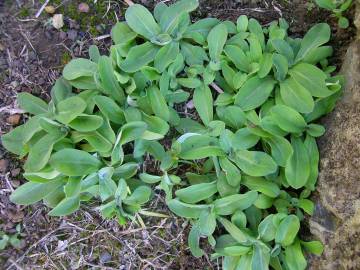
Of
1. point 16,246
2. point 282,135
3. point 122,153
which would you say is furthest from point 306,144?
point 16,246

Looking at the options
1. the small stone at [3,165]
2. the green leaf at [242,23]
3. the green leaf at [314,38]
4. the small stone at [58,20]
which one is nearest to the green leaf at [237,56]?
the green leaf at [242,23]

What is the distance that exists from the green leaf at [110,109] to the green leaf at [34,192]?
0.40 m

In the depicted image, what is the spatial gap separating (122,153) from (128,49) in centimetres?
53

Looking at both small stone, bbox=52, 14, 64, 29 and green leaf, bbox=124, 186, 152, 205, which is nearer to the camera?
green leaf, bbox=124, 186, 152, 205

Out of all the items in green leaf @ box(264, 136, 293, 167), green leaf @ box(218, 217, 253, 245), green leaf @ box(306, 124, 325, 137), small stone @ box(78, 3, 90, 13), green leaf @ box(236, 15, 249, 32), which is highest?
green leaf @ box(236, 15, 249, 32)

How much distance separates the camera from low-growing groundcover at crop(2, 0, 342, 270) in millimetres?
2379

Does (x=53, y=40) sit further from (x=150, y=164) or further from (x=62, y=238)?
(x=62, y=238)

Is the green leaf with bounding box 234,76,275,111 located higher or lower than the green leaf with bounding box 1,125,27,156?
higher

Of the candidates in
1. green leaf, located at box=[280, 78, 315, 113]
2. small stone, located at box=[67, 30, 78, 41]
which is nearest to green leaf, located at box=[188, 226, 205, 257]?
green leaf, located at box=[280, 78, 315, 113]

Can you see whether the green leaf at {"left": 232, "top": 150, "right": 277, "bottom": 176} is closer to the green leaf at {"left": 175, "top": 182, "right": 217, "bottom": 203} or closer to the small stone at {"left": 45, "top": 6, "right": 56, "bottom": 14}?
the green leaf at {"left": 175, "top": 182, "right": 217, "bottom": 203}

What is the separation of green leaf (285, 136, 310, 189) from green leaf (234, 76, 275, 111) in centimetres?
25

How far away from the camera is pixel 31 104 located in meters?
2.55

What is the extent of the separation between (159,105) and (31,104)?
65 cm

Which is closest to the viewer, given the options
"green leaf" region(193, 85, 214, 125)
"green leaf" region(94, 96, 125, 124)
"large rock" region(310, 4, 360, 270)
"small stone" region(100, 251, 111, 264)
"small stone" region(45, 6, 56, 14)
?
"large rock" region(310, 4, 360, 270)
